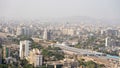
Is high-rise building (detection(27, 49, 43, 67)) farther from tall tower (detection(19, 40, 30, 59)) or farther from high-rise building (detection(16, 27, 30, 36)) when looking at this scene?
high-rise building (detection(16, 27, 30, 36))

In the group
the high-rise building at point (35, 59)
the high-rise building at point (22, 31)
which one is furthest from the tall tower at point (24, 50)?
the high-rise building at point (22, 31)

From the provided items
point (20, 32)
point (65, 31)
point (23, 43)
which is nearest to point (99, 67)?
point (23, 43)

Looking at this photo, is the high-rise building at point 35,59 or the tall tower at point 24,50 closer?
the high-rise building at point 35,59

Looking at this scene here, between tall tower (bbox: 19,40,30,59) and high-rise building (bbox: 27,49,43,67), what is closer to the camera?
high-rise building (bbox: 27,49,43,67)

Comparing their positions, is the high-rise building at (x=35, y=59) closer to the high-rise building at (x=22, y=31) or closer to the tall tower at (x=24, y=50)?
the tall tower at (x=24, y=50)

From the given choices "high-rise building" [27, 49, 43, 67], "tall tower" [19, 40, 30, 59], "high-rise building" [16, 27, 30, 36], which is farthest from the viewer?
"high-rise building" [16, 27, 30, 36]

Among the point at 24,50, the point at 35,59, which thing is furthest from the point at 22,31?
the point at 35,59

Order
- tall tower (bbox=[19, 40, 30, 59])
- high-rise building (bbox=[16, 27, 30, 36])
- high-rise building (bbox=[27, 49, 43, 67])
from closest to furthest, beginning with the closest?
1. high-rise building (bbox=[27, 49, 43, 67])
2. tall tower (bbox=[19, 40, 30, 59])
3. high-rise building (bbox=[16, 27, 30, 36])

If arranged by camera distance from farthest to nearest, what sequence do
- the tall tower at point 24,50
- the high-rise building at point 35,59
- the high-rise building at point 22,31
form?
the high-rise building at point 22,31, the tall tower at point 24,50, the high-rise building at point 35,59

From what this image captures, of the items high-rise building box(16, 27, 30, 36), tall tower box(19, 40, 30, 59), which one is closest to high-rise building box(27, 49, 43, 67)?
tall tower box(19, 40, 30, 59)

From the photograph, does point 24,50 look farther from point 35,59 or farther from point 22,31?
point 22,31

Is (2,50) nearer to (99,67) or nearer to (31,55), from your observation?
(31,55)
